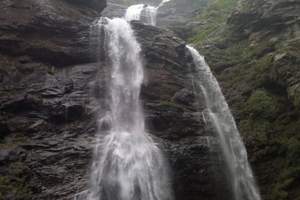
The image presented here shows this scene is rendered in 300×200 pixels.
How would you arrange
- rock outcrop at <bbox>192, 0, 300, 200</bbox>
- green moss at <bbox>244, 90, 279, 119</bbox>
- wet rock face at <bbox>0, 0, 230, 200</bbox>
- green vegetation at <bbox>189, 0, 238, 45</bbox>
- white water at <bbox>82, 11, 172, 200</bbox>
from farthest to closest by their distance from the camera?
1. green vegetation at <bbox>189, 0, 238, 45</bbox>
2. green moss at <bbox>244, 90, 279, 119</bbox>
3. rock outcrop at <bbox>192, 0, 300, 200</bbox>
4. wet rock face at <bbox>0, 0, 230, 200</bbox>
5. white water at <bbox>82, 11, 172, 200</bbox>

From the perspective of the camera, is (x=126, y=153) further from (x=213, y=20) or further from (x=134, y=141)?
(x=213, y=20)

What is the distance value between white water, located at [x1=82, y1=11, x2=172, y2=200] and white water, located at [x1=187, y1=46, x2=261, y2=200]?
105 inches

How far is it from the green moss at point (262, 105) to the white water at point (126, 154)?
451cm

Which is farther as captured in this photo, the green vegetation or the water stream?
the green vegetation

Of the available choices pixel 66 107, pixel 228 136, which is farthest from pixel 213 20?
pixel 66 107

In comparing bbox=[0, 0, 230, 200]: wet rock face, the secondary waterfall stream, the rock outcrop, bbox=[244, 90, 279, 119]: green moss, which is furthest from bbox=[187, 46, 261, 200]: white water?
bbox=[244, 90, 279, 119]: green moss

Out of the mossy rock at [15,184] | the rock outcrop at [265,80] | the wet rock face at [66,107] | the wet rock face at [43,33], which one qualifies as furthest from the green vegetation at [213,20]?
the mossy rock at [15,184]

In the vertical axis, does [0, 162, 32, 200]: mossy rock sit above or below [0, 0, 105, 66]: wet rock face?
below

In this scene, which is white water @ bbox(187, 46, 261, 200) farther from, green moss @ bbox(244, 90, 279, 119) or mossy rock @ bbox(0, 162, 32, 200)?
mossy rock @ bbox(0, 162, 32, 200)

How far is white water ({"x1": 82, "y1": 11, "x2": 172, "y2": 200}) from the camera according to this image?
11.9 metres

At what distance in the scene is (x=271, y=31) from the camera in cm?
1817

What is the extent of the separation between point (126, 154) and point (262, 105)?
19.3 feet

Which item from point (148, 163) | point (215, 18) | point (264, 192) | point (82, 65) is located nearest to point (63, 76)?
point (82, 65)

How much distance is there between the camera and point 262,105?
15.0 m
